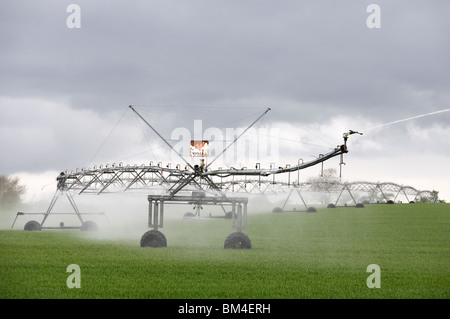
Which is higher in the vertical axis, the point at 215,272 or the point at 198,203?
the point at 198,203

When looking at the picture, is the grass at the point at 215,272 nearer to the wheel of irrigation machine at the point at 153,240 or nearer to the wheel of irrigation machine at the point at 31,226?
the wheel of irrigation machine at the point at 153,240

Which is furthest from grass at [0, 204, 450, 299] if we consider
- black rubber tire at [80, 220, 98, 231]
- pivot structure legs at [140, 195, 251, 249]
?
black rubber tire at [80, 220, 98, 231]

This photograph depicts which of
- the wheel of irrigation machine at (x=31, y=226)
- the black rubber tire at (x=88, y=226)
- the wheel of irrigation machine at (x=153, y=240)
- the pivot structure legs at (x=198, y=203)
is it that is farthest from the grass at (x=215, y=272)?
the wheel of irrigation machine at (x=31, y=226)

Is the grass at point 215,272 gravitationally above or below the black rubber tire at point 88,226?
below

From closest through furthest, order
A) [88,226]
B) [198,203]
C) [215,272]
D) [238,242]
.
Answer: [215,272] < [238,242] < [198,203] < [88,226]

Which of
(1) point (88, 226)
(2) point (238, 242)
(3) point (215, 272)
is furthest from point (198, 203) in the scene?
(1) point (88, 226)

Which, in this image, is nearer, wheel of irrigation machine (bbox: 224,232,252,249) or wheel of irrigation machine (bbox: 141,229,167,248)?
wheel of irrigation machine (bbox: 224,232,252,249)

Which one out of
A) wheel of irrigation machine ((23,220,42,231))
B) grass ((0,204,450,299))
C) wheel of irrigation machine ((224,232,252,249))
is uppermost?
wheel of irrigation machine ((23,220,42,231))

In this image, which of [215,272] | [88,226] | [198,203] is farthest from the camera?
[88,226]

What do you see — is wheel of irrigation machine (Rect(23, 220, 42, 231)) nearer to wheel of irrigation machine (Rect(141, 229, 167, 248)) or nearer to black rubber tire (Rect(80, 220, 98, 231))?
black rubber tire (Rect(80, 220, 98, 231))

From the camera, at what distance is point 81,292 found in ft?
52.5

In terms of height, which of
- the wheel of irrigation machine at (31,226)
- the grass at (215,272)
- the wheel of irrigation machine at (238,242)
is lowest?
the grass at (215,272)

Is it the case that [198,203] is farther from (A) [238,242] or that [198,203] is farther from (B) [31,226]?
(B) [31,226]
